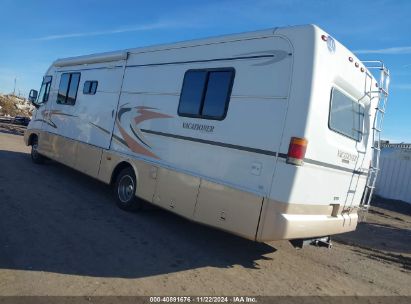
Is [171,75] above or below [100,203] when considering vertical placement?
above

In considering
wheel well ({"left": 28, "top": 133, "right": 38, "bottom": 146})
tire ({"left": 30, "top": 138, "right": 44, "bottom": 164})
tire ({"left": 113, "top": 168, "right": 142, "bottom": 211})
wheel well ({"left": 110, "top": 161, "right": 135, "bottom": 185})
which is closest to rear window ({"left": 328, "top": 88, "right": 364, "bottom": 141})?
tire ({"left": 113, "top": 168, "right": 142, "bottom": 211})

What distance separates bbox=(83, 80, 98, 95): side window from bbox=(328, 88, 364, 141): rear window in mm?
6030

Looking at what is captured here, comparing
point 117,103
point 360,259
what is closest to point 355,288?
point 360,259

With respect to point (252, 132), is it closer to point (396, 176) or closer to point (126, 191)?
point (126, 191)

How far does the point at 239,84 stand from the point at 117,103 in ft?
12.3

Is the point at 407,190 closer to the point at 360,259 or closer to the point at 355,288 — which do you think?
the point at 360,259

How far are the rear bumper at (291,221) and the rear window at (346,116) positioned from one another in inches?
46.9

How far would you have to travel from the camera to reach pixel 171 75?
24.8 feet

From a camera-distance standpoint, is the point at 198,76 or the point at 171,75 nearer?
the point at 198,76

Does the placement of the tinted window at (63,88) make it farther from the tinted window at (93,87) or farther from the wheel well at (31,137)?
the wheel well at (31,137)

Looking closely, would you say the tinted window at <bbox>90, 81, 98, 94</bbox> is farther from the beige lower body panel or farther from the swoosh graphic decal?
the beige lower body panel

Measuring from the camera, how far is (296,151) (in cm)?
534

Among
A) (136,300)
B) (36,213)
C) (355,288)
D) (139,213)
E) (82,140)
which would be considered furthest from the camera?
(82,140)

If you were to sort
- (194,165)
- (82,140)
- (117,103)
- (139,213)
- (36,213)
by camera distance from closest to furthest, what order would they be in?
1. (194,165)
2. (36,213)
3. (139,213)
4. (117,103)
5. (82,140)
